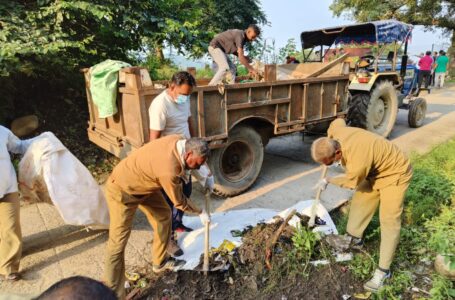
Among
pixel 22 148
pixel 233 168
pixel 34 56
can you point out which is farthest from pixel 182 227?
pixel 34 56

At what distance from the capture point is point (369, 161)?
2715mm

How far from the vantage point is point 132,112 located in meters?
3.49

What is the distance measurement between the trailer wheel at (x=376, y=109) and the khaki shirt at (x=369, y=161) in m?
3.48

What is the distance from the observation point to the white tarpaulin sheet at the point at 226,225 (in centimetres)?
322

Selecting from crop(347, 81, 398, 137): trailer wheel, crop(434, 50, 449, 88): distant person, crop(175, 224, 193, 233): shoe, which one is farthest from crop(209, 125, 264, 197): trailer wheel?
crop(434, 50, 449, 88): distant person

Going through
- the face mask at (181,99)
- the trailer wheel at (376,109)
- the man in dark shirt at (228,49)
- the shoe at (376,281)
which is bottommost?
the shoe at (376,281)

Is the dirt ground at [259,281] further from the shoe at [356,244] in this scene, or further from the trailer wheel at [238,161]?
the trailer wheel at [238,161]

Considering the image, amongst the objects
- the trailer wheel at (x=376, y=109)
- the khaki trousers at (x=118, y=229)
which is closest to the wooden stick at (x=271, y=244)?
the khaki trousers at (x=118, y=229)

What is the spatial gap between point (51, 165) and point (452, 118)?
10447 mm

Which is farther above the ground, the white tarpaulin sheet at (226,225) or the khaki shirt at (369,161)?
the khaki shirt at (369,161)

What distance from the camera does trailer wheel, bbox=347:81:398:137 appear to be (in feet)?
20.3

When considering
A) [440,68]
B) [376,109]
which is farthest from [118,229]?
[440,68]

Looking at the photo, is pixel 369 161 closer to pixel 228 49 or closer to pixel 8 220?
pixel 228 49

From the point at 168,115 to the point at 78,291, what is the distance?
2.35 metres
